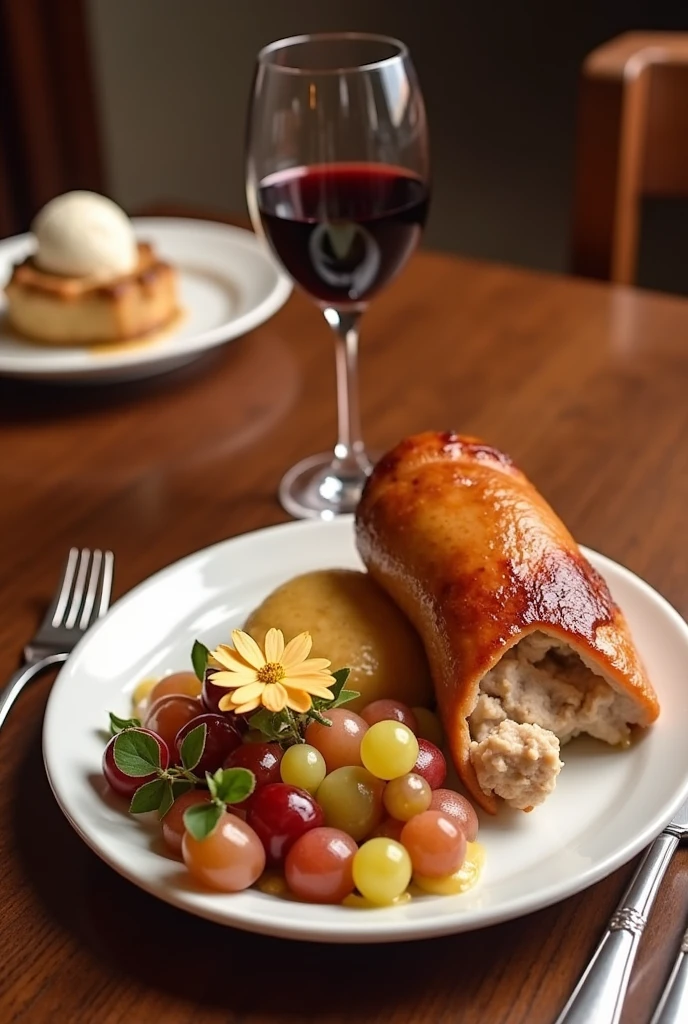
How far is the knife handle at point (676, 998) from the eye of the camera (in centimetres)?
52

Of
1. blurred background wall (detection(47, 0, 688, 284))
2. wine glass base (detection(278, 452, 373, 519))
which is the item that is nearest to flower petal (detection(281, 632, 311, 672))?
wine glass base (detection(278, 452, 373, 519))

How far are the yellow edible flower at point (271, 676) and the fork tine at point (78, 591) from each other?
239 mm

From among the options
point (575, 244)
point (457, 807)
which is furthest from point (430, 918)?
point (575, 244)

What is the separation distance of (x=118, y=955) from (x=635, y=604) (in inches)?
15.7

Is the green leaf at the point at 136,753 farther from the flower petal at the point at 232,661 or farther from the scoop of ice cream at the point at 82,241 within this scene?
the scoop of ice cream at the point at 82,241

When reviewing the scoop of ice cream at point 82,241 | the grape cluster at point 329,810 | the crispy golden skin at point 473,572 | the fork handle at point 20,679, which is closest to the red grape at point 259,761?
the grape cluster at point 329,810

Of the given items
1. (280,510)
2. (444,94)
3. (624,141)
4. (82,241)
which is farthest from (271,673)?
(444,94)

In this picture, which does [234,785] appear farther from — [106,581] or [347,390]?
[347,390]

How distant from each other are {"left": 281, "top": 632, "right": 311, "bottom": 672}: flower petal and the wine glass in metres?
0.36

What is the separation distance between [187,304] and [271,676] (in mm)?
822

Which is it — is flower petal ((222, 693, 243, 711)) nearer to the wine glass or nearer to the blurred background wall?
the wine glass

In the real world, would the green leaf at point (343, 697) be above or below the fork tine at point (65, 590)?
above

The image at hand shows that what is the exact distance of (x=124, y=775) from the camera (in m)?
0.64

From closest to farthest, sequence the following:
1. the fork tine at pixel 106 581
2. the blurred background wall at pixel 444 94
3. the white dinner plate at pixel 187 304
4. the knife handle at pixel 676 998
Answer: the knife handle at pixel 676 998 < the fork tine at pixel 106 581 < the white dinner plate at pixel 187 304 < the blurred background wall at pixel 444 94
